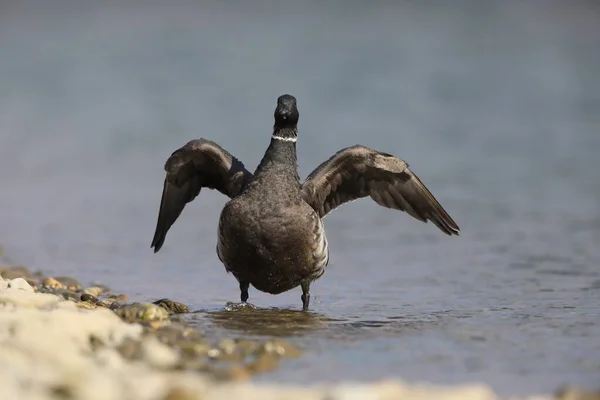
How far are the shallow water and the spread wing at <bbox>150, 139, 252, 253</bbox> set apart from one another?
913 mm

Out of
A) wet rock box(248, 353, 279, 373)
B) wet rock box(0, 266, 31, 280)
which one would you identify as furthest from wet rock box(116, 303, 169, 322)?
wet rock box(0, 266, 31, 280)

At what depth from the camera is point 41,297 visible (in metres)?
7.96

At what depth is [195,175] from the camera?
1112cm

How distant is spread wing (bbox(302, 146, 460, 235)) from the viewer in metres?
10.6

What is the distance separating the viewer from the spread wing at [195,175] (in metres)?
10.6

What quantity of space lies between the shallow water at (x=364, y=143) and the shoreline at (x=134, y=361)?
0.37 m

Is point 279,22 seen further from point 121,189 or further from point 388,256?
point 388,256

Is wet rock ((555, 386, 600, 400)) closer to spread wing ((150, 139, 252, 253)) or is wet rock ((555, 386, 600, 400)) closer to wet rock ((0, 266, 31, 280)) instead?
spread wing ((150, 139, 252, 253))

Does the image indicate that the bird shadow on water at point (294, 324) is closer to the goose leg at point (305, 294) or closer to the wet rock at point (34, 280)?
the goose leg at point (305, 294)

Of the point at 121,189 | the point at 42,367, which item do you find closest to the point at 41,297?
the point at 42,367

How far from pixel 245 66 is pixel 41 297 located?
52.7 ft

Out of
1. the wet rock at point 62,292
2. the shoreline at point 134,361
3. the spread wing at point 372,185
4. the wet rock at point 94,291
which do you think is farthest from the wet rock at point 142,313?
the spread wing at point 372,185

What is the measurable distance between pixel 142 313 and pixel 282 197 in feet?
7.09

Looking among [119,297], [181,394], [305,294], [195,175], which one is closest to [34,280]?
[119,297]
